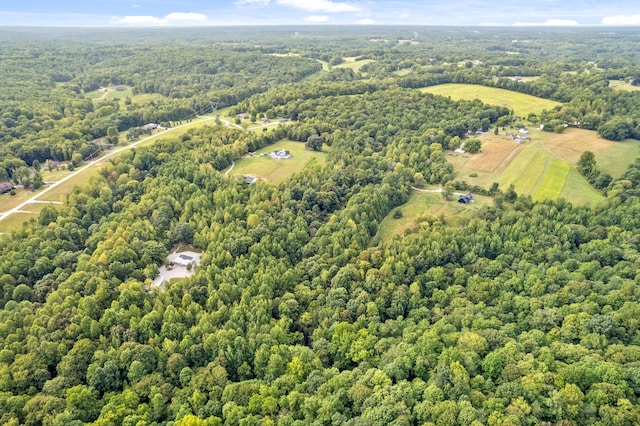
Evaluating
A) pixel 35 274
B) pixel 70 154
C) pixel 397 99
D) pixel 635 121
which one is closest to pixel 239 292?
pixel 35 274

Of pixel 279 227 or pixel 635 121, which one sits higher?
pixel 635 121

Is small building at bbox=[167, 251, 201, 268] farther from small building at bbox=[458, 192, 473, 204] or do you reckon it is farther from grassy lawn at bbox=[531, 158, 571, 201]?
grassy lawn at bbox=[531, 158, 571, 201]

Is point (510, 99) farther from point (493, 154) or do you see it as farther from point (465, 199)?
point (465, 199)

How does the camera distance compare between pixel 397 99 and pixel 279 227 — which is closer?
pixel 279 227

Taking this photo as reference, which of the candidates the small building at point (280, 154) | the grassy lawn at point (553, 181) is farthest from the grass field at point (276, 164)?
the grassy lawn at point (553, 181)

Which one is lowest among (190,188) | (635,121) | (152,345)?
(152,345)

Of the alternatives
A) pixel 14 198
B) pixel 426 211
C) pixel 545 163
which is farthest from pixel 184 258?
pixel 545 163

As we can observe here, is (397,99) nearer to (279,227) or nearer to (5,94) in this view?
(279,227)
